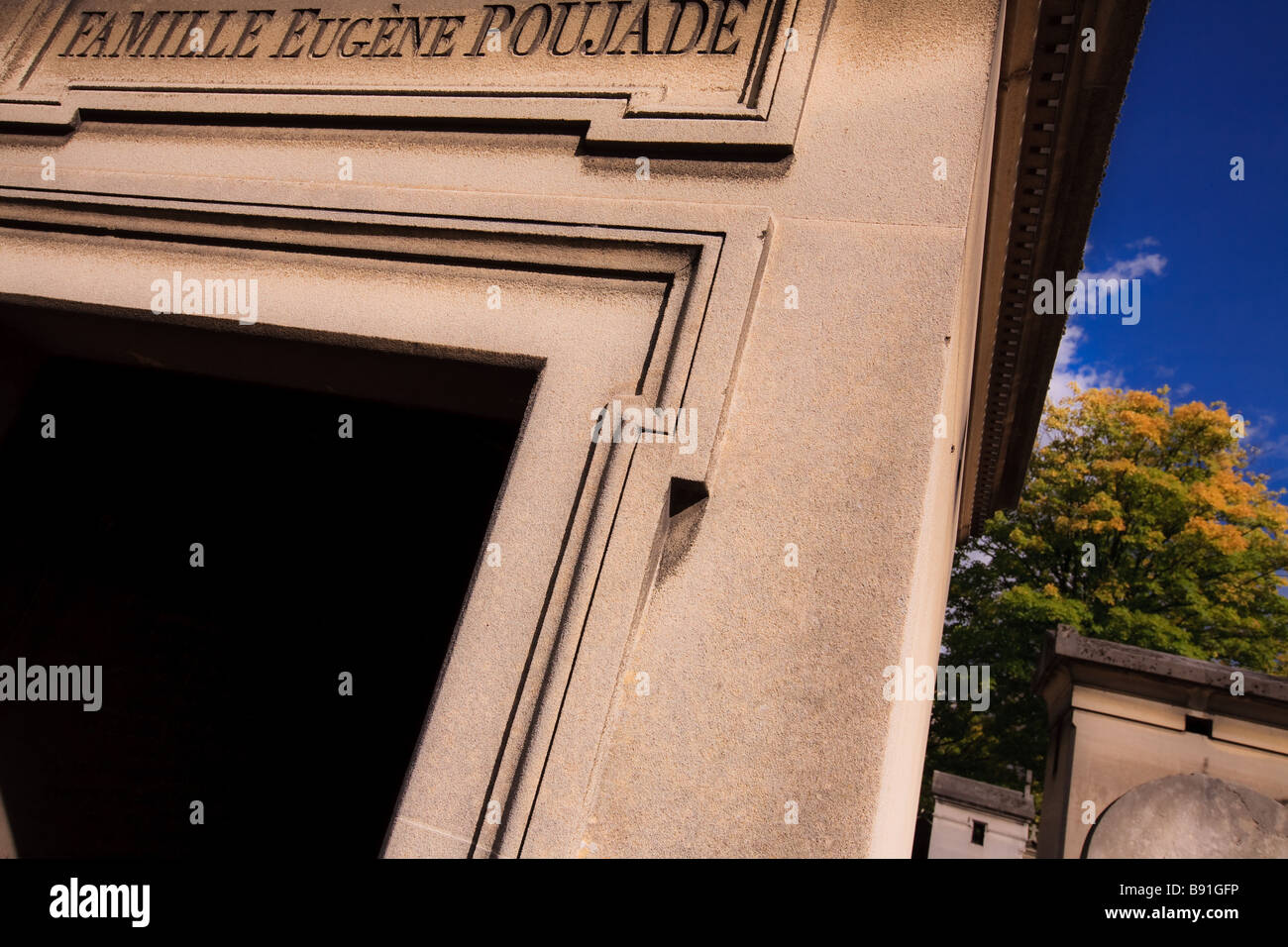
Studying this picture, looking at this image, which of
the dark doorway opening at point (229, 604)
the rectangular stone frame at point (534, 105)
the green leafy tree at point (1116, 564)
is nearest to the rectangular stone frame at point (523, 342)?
the rectangular stone frame at point (534, 105)

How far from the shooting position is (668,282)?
3395mm

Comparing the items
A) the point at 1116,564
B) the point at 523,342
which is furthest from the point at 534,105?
the point at 1116,564

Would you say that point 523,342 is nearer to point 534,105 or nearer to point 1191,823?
point 534,105

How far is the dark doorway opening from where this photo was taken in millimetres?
5426

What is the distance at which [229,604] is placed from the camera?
609 centimetres

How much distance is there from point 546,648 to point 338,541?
393cm

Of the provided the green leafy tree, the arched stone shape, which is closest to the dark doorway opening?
the arched stone shape

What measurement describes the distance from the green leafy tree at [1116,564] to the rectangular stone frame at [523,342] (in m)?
20.2

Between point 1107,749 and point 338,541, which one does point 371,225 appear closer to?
point 338,541

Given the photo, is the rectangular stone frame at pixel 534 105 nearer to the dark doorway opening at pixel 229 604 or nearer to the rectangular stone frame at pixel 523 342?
the rectangular stone frame at pixel 523 342

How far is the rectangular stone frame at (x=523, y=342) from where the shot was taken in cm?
267

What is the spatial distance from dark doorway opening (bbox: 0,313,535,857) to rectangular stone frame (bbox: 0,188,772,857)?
4.13 ft

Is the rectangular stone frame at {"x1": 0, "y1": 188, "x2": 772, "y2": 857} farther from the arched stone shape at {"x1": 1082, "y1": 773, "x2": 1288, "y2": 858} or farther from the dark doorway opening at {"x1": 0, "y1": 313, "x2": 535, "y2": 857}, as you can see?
the arched stone shape at {"x1": 1082, "y1": 773, "x2": 1288, "y2": 858}
